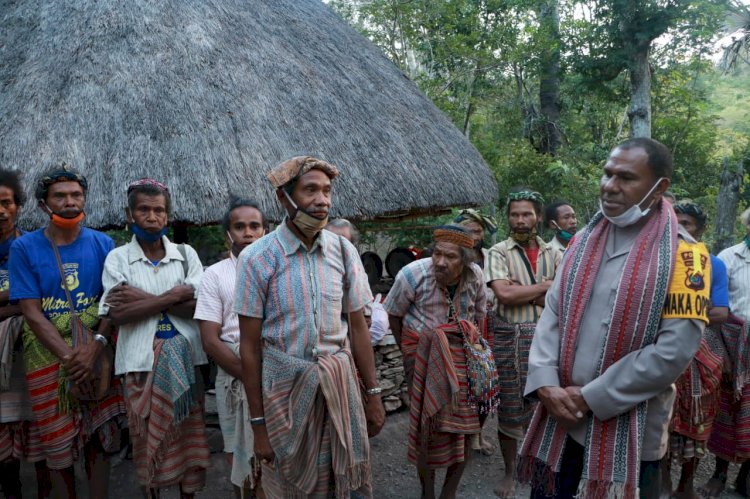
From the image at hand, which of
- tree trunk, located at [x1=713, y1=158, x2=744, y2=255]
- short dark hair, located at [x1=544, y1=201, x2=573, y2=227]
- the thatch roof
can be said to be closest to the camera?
short dark hair, located at [x1=544, y1=201, x2=573, y2=227]

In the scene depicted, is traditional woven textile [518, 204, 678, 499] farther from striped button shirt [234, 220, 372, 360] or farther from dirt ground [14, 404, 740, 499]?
dirt ground [14, 404, 740, 499]

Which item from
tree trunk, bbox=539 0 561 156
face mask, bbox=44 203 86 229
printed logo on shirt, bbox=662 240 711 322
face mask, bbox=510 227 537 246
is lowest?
printed logo on shirt, bbox=662 240 711 322

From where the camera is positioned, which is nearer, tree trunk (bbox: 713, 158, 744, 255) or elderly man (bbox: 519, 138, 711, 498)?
elderly man (bbox: 519, 138, 711, 498)

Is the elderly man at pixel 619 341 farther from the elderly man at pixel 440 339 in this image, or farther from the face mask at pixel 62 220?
the face mask at pixel 62 220

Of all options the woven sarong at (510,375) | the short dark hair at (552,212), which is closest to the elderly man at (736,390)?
the short dark hair at (552,212)

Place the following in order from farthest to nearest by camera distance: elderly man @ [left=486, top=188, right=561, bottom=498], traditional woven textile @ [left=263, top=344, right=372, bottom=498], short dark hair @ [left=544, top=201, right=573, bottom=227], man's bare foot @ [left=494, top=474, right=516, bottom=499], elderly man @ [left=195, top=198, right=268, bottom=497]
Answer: short dark hair @ [left=544, top=201, right=573, bottom=227], man's bare foot @ [left=494, top=474, right=516, bottom=499], elderly man @ [left=486, top=188, right=561, bottom=498], elderly man @ [left=195, top=198, right=268, bottom=497], traditional woven textile @ [left=263, top=344, right=372, bottom=498]

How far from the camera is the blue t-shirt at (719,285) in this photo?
320cm

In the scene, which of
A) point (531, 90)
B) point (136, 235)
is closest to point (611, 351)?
point (136, 235)

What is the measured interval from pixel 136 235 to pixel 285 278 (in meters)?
1.17

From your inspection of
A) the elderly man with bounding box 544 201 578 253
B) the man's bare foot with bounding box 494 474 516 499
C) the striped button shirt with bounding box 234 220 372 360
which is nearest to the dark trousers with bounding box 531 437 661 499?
the striped button shirt with bounding box 234 220 372 360

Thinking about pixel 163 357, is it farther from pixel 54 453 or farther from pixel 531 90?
pixel 531 90

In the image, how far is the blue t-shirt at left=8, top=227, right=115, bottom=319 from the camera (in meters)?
2.87

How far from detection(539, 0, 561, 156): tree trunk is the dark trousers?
10.2 meters

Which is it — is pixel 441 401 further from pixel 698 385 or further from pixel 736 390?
pixel 736 390
